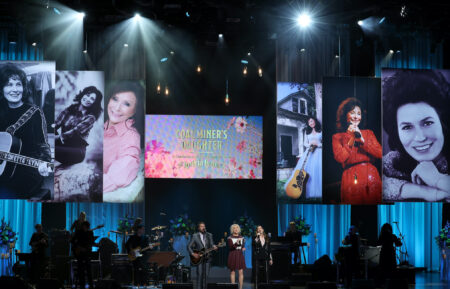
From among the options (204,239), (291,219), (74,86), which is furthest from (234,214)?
(74,86)

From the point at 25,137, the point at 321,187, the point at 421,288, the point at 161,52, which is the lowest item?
the point at 421,288

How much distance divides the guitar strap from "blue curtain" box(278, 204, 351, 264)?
707cm

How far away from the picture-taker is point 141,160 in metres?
15.1

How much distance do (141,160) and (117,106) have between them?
1.53 metres

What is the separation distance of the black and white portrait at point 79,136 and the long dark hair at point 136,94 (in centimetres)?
33

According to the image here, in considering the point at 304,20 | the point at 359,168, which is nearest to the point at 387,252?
the point at 359,168

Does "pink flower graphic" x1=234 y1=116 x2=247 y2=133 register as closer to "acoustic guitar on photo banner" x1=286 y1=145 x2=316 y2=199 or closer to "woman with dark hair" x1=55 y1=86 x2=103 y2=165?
"acoustic guitar on photo banner" x1=286 y1=145 x2=316 y2=199

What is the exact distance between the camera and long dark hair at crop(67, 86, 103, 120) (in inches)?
583

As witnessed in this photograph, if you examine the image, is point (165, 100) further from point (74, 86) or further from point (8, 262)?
point (8, 262)

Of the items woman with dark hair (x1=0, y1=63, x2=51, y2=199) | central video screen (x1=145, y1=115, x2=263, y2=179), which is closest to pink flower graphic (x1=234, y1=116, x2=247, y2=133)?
central video screen (x1=145, y1=115, x2=263, y2=179)

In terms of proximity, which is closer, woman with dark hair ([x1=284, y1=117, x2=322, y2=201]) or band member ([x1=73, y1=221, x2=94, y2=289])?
band member ([x1=73, y1=221, x2=94, y2=289])

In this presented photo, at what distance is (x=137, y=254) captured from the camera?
40.4ft

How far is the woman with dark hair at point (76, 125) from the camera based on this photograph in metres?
14.7

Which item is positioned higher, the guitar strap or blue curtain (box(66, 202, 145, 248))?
the guitar strap
